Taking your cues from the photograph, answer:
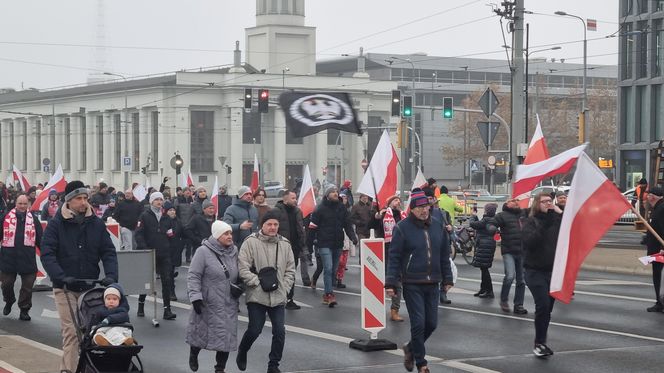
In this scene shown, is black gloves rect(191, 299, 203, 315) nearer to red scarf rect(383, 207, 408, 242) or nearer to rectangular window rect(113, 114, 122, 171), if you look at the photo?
red scarf rect(383, 207, 408, 242)

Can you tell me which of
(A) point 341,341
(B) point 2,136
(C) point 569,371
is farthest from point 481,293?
(B) point 2,136

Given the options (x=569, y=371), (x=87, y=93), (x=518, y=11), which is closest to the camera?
(x=569, y=371)

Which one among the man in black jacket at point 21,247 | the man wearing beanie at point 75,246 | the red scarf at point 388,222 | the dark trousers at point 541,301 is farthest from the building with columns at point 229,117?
the man wearing beanie at point 75,246

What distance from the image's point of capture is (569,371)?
480 inches

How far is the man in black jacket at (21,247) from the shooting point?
1694 cm

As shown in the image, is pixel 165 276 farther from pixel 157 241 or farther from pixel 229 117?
pixel 229 117

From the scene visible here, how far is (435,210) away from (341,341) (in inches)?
85.9

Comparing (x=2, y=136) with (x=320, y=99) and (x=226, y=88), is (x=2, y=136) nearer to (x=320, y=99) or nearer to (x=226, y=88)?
(x=226, y=88)

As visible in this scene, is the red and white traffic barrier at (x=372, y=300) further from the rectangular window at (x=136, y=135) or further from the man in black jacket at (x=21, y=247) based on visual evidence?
the rectangular window at (x=136, y=135)

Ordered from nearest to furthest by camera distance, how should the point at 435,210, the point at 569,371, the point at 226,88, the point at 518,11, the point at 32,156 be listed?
the point at 569,371 < the point at 435,210 < the point at 518,11 < the point at 226,88 < the point at 32,156

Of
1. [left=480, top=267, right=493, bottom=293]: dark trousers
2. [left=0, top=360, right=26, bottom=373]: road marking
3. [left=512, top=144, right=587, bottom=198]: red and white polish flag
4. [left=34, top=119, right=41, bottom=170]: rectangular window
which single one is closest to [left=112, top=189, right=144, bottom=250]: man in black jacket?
[left=480, top=267, right=493, bottom=293]: dark trousers

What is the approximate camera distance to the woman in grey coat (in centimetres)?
1134

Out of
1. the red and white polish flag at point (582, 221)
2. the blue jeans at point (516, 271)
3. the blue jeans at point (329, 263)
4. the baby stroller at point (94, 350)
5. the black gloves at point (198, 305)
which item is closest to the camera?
the red and white polish flag at point (582, 221)

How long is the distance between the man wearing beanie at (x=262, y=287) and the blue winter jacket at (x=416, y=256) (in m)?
1.05
